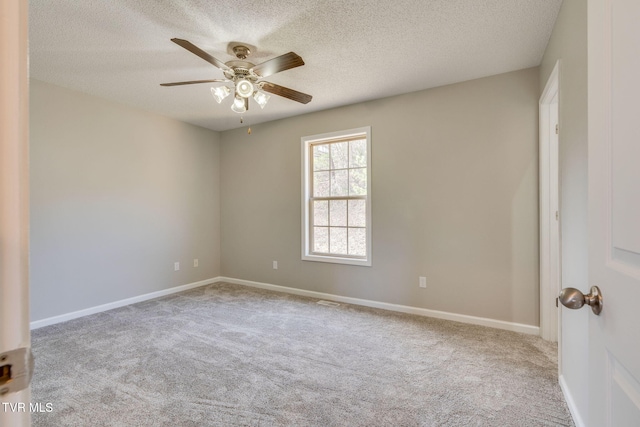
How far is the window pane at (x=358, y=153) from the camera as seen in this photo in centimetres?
377

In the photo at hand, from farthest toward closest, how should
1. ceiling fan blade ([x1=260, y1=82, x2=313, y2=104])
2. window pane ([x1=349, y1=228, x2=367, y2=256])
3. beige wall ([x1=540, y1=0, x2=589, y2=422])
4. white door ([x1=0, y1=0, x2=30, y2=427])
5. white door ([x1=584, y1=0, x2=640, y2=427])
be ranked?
window pane ([x1=349, y1=228, x2=367, y2=256]) < ceiling fan blade ([x1=260, y1=82, x2=313, y2=104]) < beige wall ([x1=540, y1=0, x2=589, y2=422]) < white door ([x1=584, y1=0, x2=640, y2=427]) < white door ([x1=0, y1=0, x2=30, y2=427])

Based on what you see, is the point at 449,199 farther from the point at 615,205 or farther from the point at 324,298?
the point at 615,205

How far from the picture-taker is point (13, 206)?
42cm

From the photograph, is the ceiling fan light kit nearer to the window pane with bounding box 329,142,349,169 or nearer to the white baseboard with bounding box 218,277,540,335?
the window pane with bounding box 329,142,349,169

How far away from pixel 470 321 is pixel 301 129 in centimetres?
311

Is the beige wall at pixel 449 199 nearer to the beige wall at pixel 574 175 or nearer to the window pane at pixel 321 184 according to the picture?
the window pane at pixel 321 184

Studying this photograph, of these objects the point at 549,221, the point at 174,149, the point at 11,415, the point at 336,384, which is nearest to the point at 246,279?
the point at 174,149

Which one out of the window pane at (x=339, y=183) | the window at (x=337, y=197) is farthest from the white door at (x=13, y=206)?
the window pane at (x=339, y=183)

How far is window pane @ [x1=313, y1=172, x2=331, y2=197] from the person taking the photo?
4.09 m

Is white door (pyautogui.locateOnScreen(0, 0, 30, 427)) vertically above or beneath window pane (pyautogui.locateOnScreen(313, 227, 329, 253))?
above

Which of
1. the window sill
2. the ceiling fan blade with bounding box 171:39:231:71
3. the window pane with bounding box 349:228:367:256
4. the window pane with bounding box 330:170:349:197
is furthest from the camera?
the window pane with bounding box 330:170:349:197

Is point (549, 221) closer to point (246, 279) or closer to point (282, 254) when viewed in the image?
point (282, 254)

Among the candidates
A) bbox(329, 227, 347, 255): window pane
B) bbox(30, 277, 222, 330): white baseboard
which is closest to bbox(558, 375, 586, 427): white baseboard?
bbox(329, 227, 347, 255): window pane

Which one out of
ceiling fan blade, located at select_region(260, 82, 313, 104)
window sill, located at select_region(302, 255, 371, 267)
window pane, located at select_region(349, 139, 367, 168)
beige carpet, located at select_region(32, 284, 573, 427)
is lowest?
beige carpet, located at select_region(32, 284, 573, 427)
